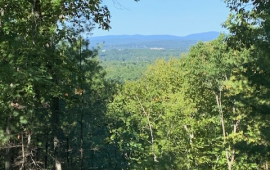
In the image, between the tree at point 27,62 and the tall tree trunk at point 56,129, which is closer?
the tree at point 27,62

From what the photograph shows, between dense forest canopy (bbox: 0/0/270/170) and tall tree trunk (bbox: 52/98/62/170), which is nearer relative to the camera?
dense forest canopy (bbox: 0/0/270/170)

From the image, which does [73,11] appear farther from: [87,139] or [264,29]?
[87,139]

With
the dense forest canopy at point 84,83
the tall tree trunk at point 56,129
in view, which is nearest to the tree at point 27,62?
the dense forest canopy at point 84,83

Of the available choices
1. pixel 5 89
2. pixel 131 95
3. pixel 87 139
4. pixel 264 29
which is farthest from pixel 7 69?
pixel 87 139

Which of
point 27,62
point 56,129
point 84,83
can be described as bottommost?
point 56,129

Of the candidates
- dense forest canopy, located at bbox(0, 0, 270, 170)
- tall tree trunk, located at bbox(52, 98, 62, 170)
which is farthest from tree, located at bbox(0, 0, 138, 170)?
tall tree trunk, located at bbox(52, 98, 62, 170)

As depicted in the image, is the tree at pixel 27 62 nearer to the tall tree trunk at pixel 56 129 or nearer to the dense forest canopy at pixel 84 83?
the dense forest canopy at pixel 84 83

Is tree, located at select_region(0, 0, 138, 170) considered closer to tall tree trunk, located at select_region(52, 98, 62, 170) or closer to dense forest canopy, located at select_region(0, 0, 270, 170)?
dense forest canopy, located at select_region(0, 0, 270, 170)

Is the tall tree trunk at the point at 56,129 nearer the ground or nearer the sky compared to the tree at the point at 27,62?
nearer the ground

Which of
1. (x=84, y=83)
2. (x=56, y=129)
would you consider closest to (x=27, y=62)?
(x=56, y=129)

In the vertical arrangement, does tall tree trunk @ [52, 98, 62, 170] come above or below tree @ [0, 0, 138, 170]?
below

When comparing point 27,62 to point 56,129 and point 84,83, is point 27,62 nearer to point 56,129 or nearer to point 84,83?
point 56,129

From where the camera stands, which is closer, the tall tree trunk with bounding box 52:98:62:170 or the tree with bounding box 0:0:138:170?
the tree with bounding box 0:0:138:170

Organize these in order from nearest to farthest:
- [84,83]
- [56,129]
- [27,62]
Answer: [27,62], [56,129], [84,83]
